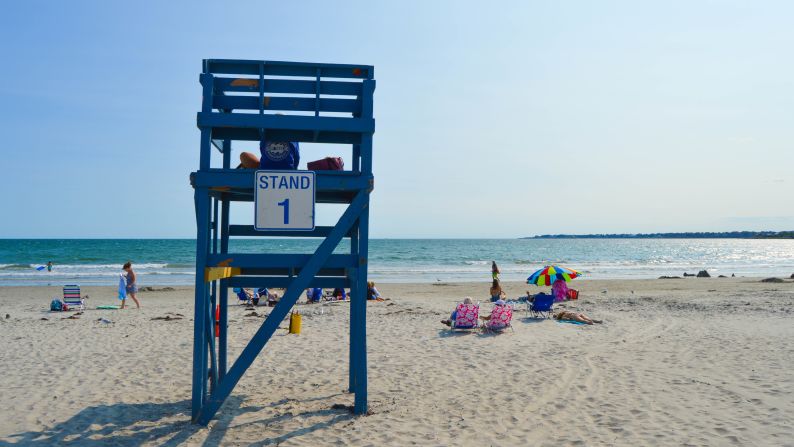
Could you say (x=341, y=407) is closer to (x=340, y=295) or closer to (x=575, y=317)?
(x=575, y=317)

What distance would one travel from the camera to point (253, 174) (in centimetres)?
579

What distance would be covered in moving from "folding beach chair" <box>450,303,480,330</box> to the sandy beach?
1.33 feet

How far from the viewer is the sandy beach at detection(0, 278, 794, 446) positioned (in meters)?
5.84

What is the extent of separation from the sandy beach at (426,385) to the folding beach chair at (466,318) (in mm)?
406

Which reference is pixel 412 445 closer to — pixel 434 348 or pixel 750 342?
pixel 434 348

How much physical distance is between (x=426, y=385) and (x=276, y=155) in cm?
378

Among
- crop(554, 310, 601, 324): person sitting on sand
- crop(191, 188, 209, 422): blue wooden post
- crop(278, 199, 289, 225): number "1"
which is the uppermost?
crop(278, 199, 289, 225): number "1"

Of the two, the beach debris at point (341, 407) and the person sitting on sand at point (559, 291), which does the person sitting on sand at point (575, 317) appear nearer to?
the person sitting on sand at point (559, 291)

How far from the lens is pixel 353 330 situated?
641 cm

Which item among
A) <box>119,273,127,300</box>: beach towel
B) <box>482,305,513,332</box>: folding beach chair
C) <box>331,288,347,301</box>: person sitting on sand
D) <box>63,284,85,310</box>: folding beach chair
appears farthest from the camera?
<box>331,288,347,301</box>: person sitting on sand

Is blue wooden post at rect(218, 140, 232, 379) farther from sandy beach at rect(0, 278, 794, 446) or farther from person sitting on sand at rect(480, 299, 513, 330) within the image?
person sitting on sand at rect(480, 299, 513, 330)

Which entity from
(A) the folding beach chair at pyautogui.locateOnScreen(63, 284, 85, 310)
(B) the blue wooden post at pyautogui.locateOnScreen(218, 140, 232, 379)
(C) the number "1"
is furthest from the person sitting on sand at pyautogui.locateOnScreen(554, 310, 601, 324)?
(A) the folding beach chair at pyautogui.locateOnScreen(63, 284, 85, 310)

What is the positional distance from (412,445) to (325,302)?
1236 cm

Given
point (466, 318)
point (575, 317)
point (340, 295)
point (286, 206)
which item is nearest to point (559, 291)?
point (575, 317)
